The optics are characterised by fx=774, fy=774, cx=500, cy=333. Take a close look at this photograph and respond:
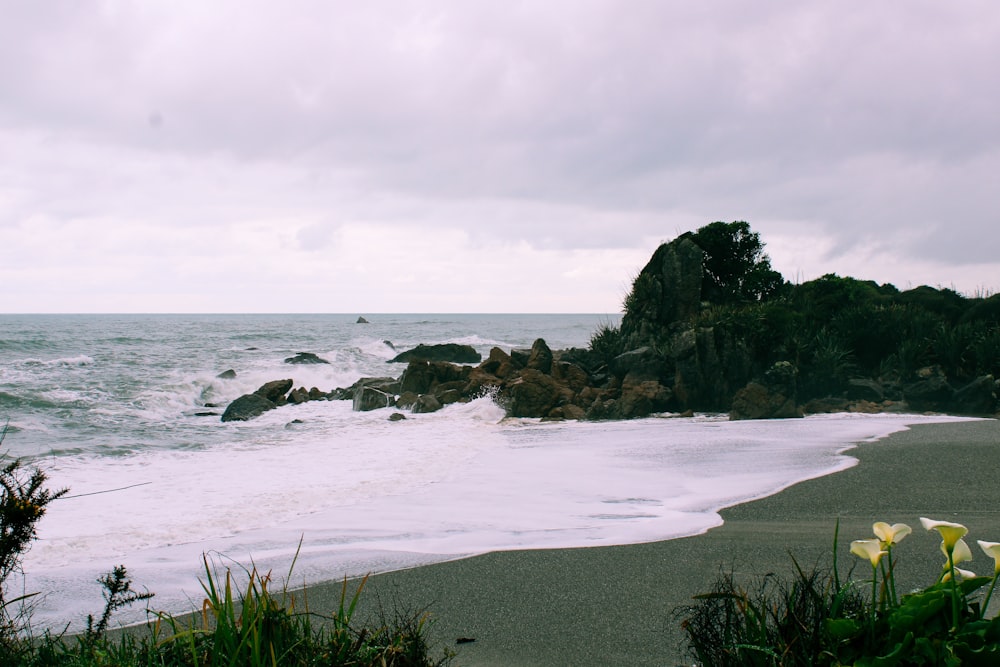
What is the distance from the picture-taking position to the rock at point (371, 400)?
67.8 ft

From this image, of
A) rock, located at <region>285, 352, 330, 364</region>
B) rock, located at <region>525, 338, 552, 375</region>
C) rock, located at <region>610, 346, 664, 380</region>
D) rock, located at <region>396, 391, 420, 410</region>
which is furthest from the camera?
rock, located at <region>285, 352, 330, 364</region>

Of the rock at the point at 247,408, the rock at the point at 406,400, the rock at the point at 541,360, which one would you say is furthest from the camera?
the rock at the point at 541,360

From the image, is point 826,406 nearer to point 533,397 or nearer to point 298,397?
point 533,397

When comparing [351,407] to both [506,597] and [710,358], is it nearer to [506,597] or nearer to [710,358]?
[710,358]

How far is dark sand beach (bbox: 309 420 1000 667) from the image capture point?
4.11 metres

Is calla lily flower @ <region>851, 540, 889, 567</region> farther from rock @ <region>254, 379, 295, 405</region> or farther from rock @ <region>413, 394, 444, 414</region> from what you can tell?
rock @ <region>254, 379, 295, 405</region>

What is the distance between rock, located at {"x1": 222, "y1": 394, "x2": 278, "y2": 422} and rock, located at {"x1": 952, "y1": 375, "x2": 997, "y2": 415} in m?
16.4

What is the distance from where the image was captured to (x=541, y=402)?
17.7 metres

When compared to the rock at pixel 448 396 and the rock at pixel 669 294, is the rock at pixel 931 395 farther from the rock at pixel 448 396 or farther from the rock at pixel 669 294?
the rock at pixel 448 396

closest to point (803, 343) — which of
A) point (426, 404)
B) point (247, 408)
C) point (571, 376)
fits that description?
point (571, 376)

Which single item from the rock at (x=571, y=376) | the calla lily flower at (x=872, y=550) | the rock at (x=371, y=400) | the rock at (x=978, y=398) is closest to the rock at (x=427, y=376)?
the rock at (x=371, y=400)

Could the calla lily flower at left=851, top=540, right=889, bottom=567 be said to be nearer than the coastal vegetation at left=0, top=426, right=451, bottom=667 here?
Yes

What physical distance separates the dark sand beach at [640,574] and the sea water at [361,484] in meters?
0.41

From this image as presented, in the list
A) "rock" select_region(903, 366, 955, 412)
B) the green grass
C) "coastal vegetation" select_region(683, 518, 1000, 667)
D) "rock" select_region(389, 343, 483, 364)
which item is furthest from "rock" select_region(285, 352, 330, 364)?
"coastal vegetation" select_region(683, 518, 1000, 667)
